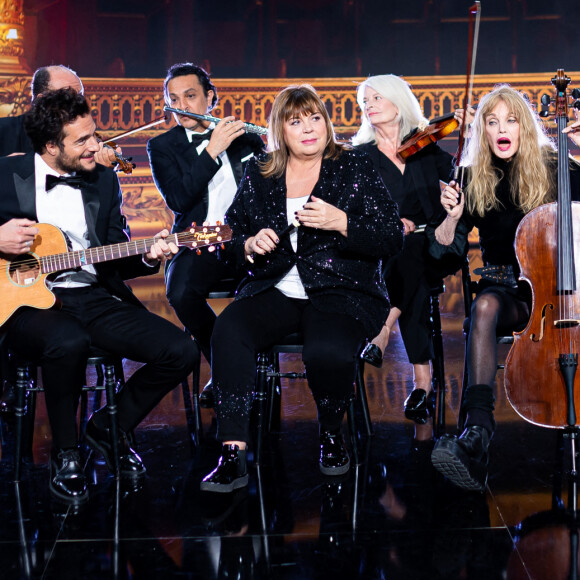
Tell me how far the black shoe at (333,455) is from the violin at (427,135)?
54.4 inches

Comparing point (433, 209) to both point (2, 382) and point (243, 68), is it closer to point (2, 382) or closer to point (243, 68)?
point (2, 382)

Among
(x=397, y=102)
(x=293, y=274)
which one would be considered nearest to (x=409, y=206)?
(x=397, y=102)

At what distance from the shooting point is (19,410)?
2.49 meters

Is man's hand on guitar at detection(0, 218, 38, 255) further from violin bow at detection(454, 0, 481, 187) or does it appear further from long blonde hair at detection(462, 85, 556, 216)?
long blonde hair at detection(462, 85, 556, 216)

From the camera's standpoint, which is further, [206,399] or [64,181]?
[206,399]

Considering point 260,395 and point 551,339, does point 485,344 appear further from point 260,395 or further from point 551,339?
point 260,395

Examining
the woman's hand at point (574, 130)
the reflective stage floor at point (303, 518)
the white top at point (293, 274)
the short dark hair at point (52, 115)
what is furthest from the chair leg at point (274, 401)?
the woman's hand at point (574, 130)

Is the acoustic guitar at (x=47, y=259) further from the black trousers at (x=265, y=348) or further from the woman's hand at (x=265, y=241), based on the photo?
the black trousers at (x=265, y=348)

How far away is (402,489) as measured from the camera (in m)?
2.43

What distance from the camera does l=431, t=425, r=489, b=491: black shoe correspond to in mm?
2252

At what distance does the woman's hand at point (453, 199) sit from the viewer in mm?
2676

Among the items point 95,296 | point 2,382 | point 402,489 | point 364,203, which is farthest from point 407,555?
point 2,382

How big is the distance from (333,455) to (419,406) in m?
0.69

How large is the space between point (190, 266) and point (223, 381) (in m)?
0.77
